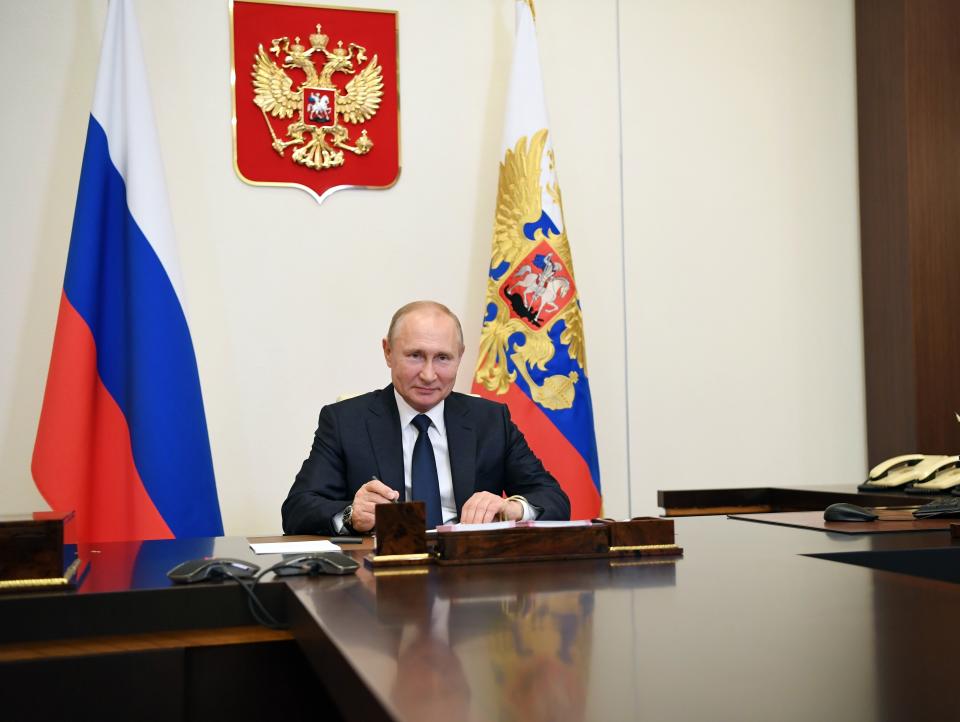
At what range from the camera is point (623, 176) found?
15.8 feet

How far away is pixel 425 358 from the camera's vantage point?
312 cm

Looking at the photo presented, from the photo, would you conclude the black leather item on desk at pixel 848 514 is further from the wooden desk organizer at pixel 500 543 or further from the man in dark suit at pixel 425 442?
the man in dark suit at pixel 425 442

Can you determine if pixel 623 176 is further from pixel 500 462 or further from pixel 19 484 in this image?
pixel 19 484

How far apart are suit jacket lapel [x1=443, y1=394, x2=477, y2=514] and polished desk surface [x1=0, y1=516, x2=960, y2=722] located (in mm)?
1361

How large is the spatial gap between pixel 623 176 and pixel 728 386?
1.16 meters

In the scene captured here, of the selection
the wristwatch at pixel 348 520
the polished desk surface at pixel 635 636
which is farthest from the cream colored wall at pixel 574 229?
the polished desk surface at pixel 635 636

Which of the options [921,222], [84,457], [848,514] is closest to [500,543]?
[848,514]

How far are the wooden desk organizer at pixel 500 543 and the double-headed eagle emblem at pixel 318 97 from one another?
295 cm

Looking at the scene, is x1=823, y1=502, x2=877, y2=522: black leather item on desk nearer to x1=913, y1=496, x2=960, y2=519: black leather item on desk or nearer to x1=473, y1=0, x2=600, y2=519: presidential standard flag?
x1=913, y1=496, x2=960, y2=519: black leather item on desk

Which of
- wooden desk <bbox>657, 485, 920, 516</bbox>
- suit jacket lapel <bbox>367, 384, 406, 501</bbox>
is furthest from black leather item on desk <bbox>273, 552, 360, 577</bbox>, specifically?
wooden desk <bbox>657, 485, 920, 516</bbox>

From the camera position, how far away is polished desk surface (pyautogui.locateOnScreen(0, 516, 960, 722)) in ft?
2.56

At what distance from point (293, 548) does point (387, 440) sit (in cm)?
109

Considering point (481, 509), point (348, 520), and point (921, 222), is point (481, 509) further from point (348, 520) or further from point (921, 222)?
point (921, 222)

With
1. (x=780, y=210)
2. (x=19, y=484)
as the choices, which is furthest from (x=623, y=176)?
(x=19, y=484)
